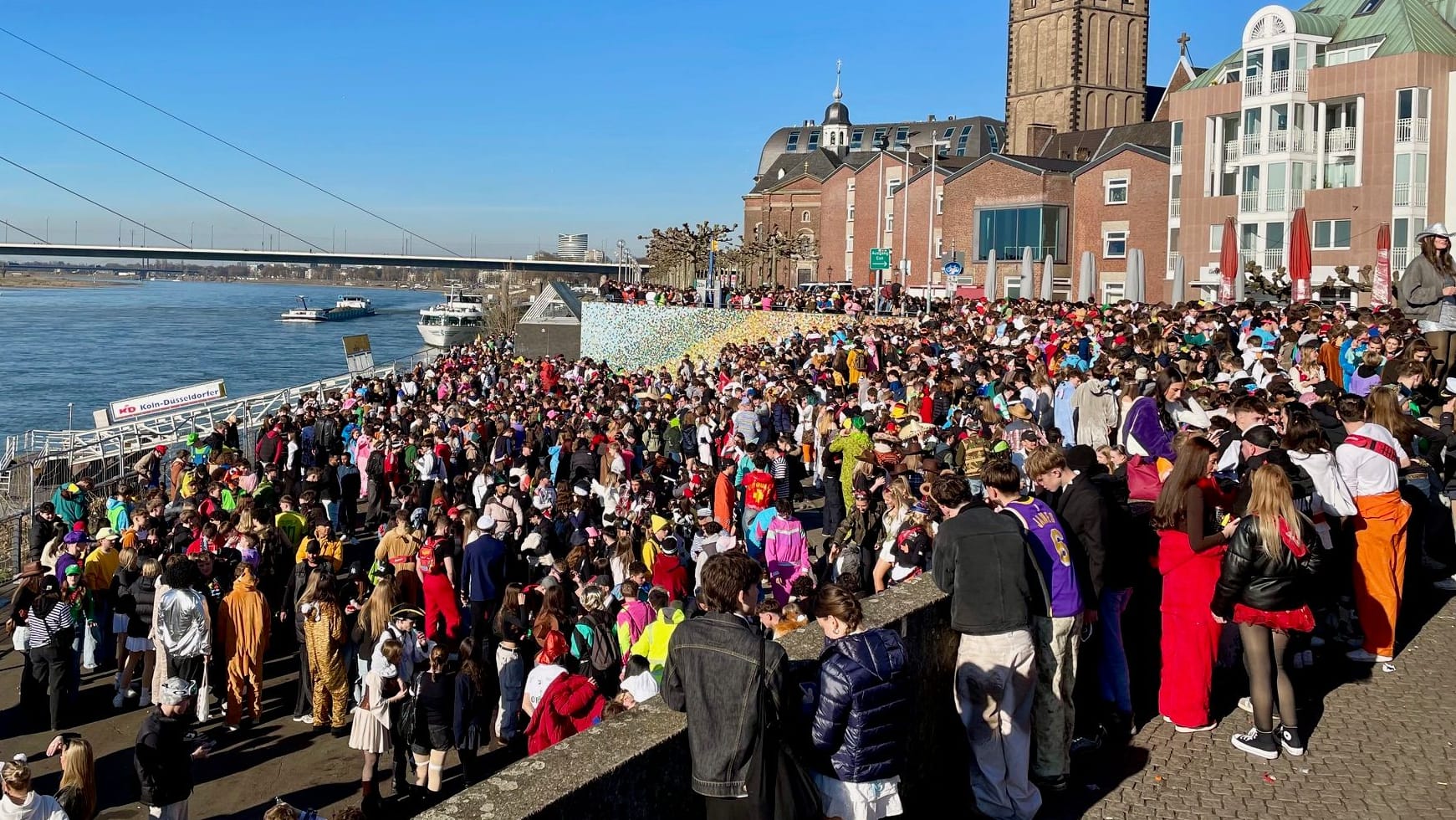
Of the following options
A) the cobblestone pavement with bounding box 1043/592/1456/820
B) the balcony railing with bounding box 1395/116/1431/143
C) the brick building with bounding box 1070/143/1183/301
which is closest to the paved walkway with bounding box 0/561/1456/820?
the cobblestone pavement with bounding box 1043/592/1456/820

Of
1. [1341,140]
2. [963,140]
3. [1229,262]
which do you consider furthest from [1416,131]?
[963,140]

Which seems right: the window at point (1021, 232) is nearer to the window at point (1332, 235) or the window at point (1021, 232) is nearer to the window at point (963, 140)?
the window at point (1332, 235)

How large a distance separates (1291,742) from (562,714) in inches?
A: 146

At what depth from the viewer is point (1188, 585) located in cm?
600

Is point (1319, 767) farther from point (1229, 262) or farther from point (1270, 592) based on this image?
point (1229, 262)

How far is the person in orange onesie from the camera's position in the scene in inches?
402

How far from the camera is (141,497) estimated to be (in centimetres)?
1747

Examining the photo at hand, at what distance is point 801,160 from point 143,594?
91.5m

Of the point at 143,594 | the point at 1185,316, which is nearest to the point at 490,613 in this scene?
the point at 143,594

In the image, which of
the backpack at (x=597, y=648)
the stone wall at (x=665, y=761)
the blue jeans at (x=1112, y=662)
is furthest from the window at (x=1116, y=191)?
the stone wall at (x=665, y=761)

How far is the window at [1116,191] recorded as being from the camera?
5127 centimetres

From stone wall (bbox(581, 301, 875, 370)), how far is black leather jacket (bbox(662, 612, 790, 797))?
1086 inches

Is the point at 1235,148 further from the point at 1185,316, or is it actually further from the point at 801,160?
the point at 801,160

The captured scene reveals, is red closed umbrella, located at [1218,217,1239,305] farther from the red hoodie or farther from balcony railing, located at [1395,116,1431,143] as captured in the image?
the red hoodie
